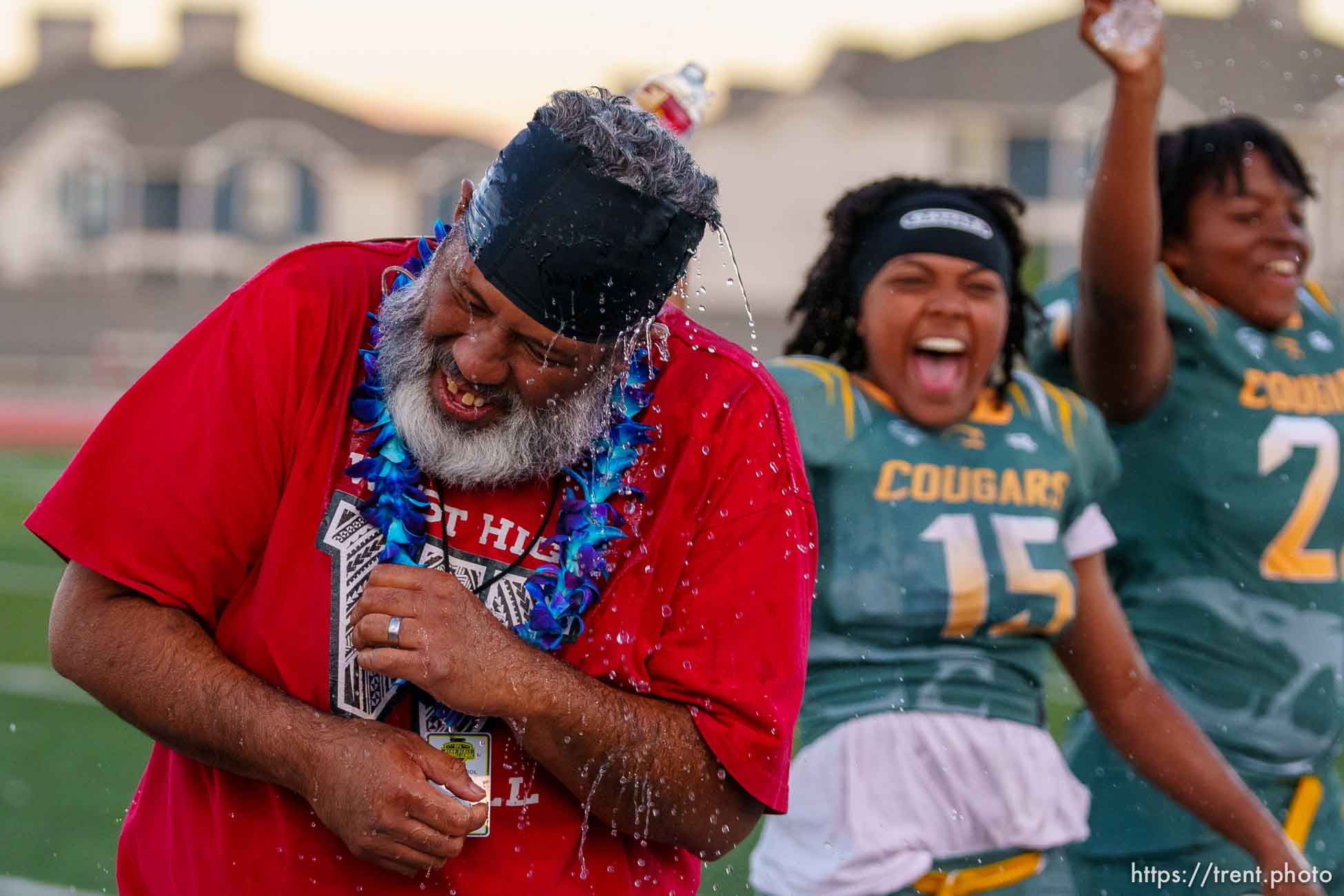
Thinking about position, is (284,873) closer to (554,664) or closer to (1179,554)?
(554,664)

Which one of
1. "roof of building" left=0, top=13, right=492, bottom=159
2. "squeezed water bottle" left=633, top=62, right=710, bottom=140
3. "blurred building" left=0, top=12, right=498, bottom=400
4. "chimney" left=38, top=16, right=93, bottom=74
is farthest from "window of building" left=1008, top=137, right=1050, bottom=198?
"squeezed water bottle" left=633, top=62, right=710, bottom=140

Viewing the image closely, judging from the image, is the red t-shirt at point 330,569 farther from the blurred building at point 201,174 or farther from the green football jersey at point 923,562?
the blurred building at point 201,174

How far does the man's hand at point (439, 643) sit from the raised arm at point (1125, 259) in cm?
219

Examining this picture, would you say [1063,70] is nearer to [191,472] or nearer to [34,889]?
[34,889]

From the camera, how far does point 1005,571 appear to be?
11.0 feet

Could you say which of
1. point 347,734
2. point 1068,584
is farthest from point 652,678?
point 1068,584

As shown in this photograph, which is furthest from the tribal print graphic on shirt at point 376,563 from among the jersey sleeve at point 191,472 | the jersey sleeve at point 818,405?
the jersey sleeve at point 818,405

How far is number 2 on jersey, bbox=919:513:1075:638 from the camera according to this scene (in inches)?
130

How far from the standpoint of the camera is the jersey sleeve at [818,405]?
10.9 feet

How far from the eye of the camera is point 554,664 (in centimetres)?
214

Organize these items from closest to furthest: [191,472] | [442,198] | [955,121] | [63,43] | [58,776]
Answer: [191,472] → [58,776] → [955,121] → [442,198] → [63,43]

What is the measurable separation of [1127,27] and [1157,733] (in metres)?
1.60

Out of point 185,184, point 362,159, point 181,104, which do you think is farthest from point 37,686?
point 181,104

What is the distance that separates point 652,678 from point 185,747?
0.64 m
